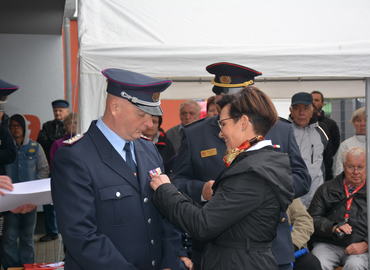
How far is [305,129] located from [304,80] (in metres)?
0.65

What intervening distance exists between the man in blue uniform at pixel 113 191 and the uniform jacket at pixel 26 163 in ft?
15.1

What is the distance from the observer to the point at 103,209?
2232 millimetres

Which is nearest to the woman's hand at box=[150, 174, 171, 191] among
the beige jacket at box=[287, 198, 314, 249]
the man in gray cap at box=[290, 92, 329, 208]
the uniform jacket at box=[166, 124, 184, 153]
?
the beige jacket at box=[287, 198, 314, 249]

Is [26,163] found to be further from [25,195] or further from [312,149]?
[25,195]

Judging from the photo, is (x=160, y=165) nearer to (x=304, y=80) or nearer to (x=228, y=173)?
(x=228, y=173)

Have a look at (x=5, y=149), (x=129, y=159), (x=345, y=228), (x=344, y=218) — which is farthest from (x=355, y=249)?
(x=5, y=149)

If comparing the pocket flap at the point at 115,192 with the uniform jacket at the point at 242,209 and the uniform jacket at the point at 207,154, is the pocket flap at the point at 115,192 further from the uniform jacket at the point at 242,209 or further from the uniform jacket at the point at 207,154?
the uniform jacket at the point at 207,154

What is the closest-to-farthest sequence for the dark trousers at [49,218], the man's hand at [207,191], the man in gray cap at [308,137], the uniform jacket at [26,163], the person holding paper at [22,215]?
the man's hand at [207,191]
the man in gray cap at [308,137]
the person holding paper at [22,215]
the uniform jacket at [26,163]
the dark trousers at [49,218]

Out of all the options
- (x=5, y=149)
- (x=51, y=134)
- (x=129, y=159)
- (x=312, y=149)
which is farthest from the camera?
(x=51, y=134)

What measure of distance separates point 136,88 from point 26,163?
15.9 ft

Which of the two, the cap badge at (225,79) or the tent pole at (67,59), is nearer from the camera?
the cap badge at (225,79)

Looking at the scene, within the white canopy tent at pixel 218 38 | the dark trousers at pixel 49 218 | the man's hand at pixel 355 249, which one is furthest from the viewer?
the dark trousers at pixel 49 218

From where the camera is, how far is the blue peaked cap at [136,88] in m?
2.32

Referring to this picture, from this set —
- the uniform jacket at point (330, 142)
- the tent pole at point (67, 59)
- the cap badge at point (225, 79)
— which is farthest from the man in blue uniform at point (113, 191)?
the tent pole at point (67, 59)
